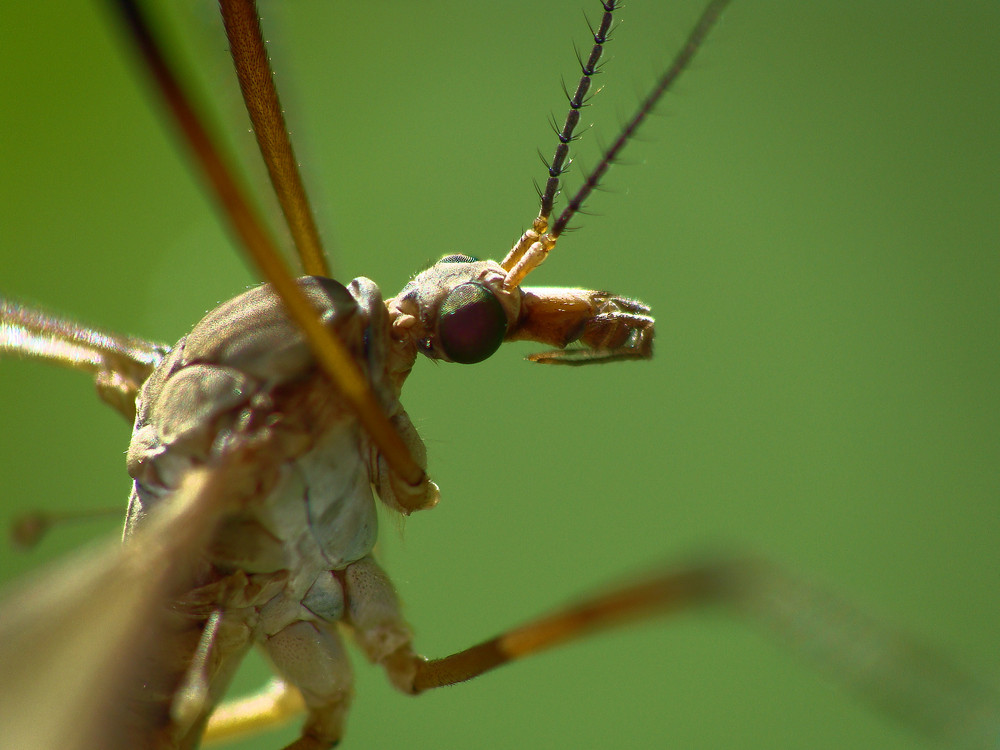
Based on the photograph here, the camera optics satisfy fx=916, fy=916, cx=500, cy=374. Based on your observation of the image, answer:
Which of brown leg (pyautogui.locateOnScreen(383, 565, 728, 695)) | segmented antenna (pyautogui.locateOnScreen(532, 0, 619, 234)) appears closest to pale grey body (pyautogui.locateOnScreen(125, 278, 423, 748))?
brown leg (pyautogui.locateOnScreen(383, 565, 728, 695))

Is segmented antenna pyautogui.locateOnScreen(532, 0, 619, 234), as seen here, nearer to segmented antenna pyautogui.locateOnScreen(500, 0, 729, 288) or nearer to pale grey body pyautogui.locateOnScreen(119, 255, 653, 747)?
segmented antenna pyautogui.locateOnScreen(500, 0, 729, 288)

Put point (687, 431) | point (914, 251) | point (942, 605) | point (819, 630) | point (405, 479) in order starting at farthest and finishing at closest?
point (914, 251)
point (687, 431)
point (942, 605)
point (405, 479)
point (819, 630)

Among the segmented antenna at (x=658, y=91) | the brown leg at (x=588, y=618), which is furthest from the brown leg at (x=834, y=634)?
the segmented antenna at (x=658, y=91)

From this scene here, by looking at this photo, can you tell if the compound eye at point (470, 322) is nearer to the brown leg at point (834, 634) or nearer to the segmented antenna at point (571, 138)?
the segmented antenna at point (571, 138)

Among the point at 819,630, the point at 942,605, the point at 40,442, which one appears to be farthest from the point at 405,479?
the point at 40,442

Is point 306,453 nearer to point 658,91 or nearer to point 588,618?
point 588,618

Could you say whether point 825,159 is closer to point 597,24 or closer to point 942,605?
point 942,605

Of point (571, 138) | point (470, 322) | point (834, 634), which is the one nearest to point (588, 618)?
point (834, 634)
